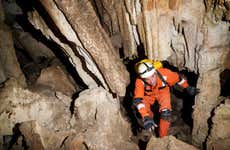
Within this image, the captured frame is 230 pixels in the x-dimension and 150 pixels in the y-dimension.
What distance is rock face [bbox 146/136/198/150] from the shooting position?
384 cm

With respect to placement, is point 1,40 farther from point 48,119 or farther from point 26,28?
point 48,119

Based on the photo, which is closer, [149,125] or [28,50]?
[149,125]

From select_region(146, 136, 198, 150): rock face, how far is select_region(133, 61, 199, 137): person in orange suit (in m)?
0.33

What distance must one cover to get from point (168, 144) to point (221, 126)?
895 mm

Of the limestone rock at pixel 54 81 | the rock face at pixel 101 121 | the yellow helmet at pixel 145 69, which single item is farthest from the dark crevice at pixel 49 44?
the yellow helmet at pixel 145 69

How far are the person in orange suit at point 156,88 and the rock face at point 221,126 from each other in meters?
0.46

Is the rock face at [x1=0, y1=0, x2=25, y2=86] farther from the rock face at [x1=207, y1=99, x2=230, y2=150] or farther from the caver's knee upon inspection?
the rock face at [x1=207, y1=99, x2=230, y2=150]

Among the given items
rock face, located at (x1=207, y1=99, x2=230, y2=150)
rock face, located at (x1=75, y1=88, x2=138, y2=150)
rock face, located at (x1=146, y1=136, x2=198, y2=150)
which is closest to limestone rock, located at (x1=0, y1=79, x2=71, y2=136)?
rock face, located at (x1=75, y1=88, x2=138, y2=150)

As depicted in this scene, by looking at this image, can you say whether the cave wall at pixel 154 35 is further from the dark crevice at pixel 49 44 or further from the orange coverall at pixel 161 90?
the dark crevice at pixel 49 44

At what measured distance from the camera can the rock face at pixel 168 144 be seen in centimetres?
384

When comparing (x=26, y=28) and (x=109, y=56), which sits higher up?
(x=26, y=28)

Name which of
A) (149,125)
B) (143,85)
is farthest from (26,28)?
(149,125)

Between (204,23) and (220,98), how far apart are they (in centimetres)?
123

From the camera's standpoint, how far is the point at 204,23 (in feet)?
13.0
